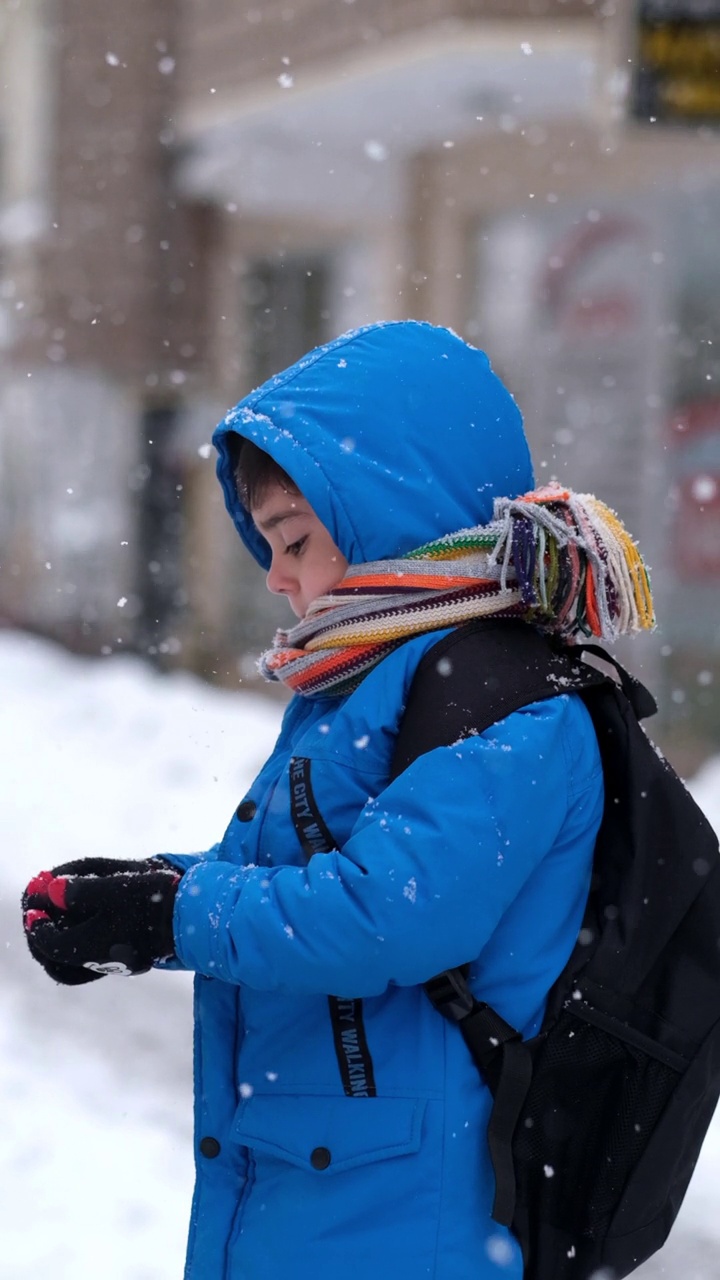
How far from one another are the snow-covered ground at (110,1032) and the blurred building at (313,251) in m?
1.99

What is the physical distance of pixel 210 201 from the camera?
41.6 ft

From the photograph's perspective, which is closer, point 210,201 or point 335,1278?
point 335,1278

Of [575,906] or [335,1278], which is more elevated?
[575,906]

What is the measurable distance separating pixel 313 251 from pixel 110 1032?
808 cm

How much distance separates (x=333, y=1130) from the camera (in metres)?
1.65

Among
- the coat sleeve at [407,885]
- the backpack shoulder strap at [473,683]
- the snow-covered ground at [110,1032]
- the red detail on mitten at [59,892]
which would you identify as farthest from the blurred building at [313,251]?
the red detail on mitten at [59,892]

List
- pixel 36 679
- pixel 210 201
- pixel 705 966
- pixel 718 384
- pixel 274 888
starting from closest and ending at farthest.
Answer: pixel 274 888 → pixel 705 966 → pixel 718 384 → pixel 36 679 → pixel 210 201

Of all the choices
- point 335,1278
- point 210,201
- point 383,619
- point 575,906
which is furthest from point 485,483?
point 210,201

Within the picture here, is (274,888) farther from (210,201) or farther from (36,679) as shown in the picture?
(210,201)

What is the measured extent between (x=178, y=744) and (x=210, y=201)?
6.63m

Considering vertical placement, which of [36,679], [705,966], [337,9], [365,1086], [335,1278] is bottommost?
[36,679]

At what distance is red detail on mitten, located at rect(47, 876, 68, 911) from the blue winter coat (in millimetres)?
131

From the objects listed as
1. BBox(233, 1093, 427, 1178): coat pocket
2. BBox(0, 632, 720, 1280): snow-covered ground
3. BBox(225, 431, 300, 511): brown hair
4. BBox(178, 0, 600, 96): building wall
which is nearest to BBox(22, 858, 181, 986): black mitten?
BBox(233, 1093, 427, 1178): coat pocket

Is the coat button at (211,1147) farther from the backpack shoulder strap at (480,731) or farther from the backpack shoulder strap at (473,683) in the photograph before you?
the backpack shoulder strap at (473,683)
